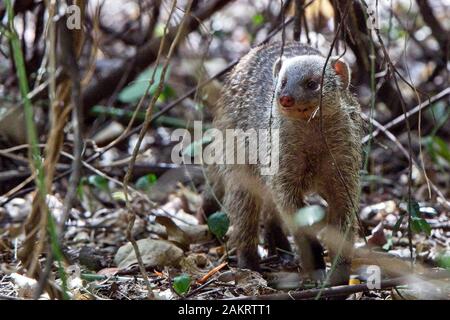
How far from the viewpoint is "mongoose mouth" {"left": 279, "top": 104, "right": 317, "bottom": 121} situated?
327 cm

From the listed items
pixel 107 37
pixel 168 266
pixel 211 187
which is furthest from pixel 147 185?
pixel 107 37

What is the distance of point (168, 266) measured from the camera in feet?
11.9

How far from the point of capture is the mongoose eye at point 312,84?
335 centimetres

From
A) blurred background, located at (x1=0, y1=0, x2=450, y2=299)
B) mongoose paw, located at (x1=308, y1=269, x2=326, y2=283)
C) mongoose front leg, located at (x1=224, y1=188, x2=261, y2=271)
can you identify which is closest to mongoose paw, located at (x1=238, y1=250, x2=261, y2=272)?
mongoose front leg, located at (x1=224, y1=188, x2=261, y2=271)

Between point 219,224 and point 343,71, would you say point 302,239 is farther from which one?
point 343,71

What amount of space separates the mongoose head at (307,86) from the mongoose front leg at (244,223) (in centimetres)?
73

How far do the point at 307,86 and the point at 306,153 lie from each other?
1.18 feet

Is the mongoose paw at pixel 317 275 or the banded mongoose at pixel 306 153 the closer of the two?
the banded mongoose at pixel 306 153

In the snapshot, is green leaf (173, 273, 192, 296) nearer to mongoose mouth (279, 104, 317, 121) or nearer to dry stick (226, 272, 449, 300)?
dry stick (226, 272, 449, 300)

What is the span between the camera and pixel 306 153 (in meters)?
3.53

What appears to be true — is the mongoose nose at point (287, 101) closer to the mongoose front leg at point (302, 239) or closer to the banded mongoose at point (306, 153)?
the banded mongoose at point (306, 153)

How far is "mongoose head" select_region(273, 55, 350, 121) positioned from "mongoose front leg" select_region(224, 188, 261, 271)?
73cm

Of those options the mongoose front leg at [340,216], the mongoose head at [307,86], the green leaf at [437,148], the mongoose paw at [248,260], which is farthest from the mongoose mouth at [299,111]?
the green leaf at [437,148]
